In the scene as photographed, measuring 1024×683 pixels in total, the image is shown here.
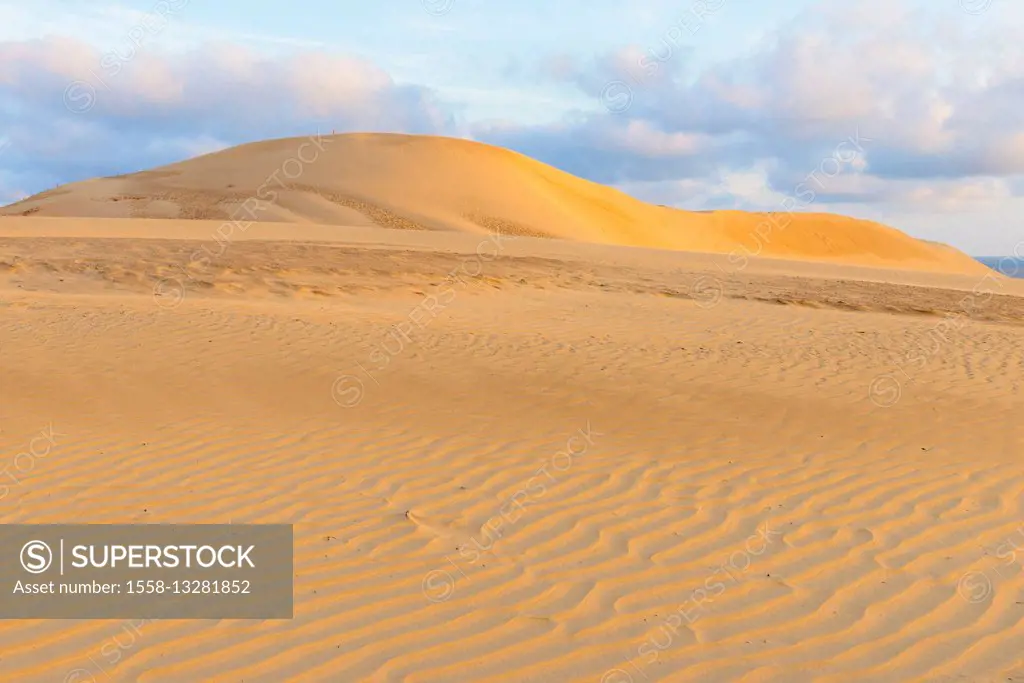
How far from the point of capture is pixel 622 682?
389cm

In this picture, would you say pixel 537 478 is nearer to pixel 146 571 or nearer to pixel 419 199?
pixel 146 571

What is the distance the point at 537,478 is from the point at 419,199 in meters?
39.5

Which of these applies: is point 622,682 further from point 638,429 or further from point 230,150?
point 230,150

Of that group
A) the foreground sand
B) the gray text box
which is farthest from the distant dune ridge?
the gray text box

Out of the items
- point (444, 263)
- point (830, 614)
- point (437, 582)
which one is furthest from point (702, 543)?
point (444, 263)

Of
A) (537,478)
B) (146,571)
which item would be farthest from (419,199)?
(146,571)

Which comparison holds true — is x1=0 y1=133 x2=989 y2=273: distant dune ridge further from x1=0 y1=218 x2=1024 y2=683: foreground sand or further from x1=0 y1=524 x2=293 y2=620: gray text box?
x1=0 y1=524 x2=293 y2=620: gray text box

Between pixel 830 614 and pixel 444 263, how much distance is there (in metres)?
16.2

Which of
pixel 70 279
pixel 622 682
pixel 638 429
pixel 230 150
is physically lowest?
pixel 622 682

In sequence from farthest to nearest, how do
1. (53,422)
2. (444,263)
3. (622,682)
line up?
1. (444,263)
2. (53,422)
3. (622,682)

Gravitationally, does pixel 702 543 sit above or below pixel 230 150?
below

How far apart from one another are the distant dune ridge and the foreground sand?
58.0 feet

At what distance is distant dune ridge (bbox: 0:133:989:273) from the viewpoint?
38844mm

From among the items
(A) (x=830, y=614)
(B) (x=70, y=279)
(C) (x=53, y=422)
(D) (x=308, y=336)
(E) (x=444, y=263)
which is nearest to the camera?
Answer: (A) (x=830, y=614)
